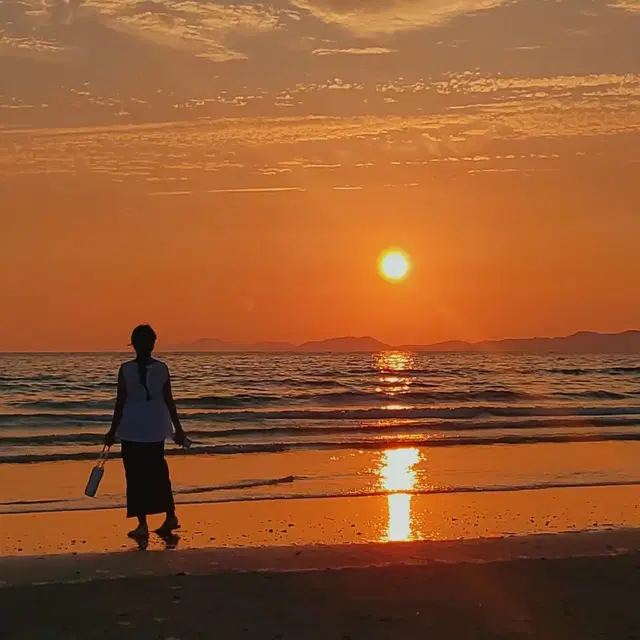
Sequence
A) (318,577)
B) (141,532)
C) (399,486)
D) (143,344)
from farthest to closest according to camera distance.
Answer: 1. (399,486)
2. (141,532)
3. (143,344)
4. (318,577)

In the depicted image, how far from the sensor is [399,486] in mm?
13297

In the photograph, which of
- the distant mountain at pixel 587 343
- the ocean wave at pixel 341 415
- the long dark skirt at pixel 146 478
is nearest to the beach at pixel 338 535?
the long dark skirt at pixel 146 478

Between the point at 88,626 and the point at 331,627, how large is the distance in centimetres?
142

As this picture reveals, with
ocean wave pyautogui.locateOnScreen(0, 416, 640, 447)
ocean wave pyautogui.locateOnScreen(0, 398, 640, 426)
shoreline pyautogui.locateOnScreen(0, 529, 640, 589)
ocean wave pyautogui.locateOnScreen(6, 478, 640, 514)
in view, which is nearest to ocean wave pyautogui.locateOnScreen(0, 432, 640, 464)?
ocean wave pyautogui.locateOnScreen(0, 416, 640, 447)

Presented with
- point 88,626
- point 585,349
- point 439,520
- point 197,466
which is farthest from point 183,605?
point 585,349

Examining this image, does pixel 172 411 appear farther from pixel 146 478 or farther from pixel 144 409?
pixel 146 478

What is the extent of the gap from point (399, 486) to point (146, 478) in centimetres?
534

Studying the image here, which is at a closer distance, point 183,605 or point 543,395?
point 183,605

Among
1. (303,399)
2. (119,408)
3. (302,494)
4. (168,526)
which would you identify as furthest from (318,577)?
(303,399)

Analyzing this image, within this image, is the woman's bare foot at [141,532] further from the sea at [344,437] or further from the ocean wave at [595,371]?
the ocean wave at [595,371]

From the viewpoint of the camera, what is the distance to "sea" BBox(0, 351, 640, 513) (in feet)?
44.5

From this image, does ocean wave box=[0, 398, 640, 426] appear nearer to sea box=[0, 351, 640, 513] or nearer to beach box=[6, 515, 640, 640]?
sea box=[0, 351, 640, 513]

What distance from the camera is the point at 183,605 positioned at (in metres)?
6.21

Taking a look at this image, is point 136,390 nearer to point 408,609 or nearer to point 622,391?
point 408,609
